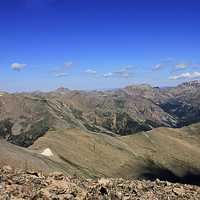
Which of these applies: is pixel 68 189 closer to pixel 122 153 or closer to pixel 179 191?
pixel 179 191

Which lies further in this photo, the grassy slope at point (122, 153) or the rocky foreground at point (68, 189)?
the grassy slope at point (122, 153)

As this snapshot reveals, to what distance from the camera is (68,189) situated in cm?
2156

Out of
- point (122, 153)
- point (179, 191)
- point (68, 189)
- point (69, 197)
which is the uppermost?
point (68, 189)

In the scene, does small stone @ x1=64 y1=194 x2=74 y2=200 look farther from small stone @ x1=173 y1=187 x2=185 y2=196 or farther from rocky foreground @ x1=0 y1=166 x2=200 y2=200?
small stone @ x1=173 y1=187 x2=185 y2=196

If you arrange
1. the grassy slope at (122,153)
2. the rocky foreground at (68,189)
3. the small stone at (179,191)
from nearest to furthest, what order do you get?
the rocky foreground at (68,189)
the small stone at (179,191)
the grassy slope at (122,153)

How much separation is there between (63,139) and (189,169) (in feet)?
161

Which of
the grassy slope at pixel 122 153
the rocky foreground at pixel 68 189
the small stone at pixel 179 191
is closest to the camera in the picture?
the rocky foreground at pixel 68 189

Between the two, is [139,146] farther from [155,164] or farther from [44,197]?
[44,197]

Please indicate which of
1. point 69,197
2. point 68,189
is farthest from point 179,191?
point 69,197

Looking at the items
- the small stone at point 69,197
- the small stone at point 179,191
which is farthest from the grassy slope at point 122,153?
the small stone at point 69,197

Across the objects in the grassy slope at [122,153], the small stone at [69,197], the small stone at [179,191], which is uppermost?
the small stone at [69,197]

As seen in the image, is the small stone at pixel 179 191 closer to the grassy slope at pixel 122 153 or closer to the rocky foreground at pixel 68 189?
the rocky foreground at pixel 68 189

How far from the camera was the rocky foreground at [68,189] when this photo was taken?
2017cm

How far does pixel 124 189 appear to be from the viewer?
81.6 ft
